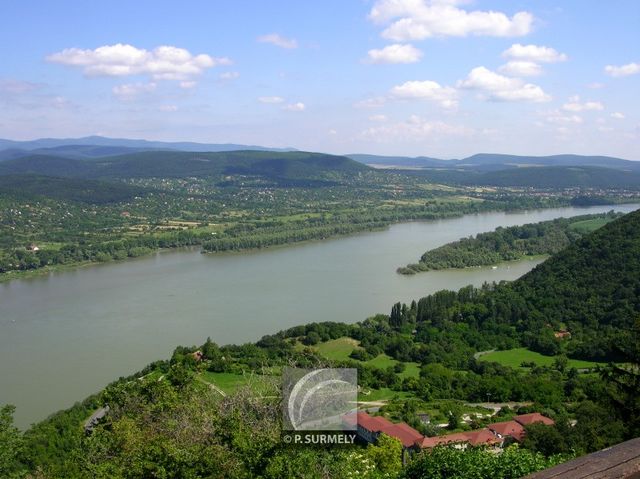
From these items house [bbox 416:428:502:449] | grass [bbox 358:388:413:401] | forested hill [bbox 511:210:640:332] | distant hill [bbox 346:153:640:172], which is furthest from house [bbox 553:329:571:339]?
distant hill [bbox 346:153:640:172]

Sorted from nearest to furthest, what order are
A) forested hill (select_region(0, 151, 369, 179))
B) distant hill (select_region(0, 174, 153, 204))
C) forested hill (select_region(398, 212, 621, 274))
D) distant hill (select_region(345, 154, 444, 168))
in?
forested hill (select_region(398, 212, 621, 274)), distant hill (select_region(0, 174, 153, 204)), forested hill (select_region(0, 151, 369, 179)), distant hill (select_region(345, 154, 444, 168))

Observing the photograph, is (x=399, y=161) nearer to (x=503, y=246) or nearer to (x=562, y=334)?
(x=503, y=246)

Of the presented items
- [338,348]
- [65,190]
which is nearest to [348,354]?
[338,348]

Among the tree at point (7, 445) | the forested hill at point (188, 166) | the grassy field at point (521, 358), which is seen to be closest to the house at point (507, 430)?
the grassy field at point (521, 358)

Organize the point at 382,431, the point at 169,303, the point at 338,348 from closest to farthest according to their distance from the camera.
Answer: the point at 382,431 → the point at 338,348 → the point at 169,303

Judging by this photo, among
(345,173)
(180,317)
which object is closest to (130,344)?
(180,317)

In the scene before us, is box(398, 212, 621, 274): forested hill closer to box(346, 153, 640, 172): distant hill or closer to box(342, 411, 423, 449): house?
box(342, 411, 423, 449): house

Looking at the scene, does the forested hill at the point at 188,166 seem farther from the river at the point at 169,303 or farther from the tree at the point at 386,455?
the tree at the point at 386,455
